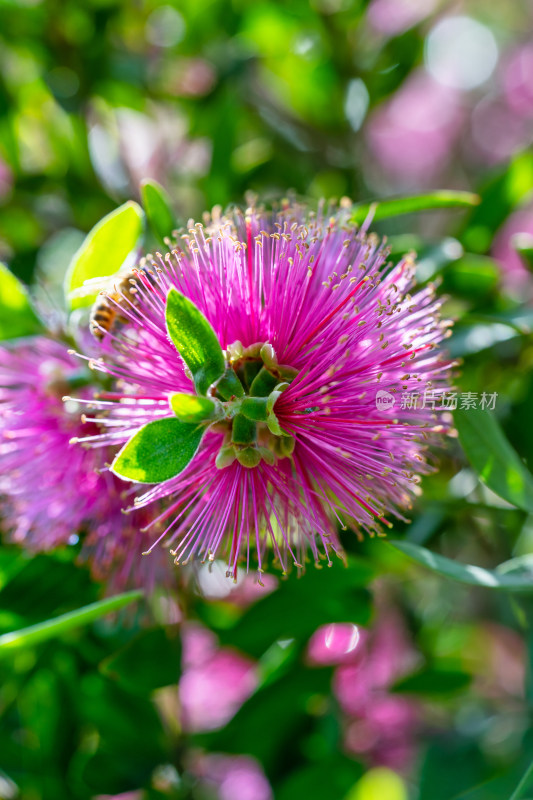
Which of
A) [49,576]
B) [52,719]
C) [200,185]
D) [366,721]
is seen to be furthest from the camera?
[366,721]

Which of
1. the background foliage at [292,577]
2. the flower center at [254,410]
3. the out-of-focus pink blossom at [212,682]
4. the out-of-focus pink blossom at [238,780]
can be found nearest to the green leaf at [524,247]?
the background foliage at [292,577]

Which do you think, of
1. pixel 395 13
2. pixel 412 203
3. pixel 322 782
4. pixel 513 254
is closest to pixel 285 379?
pixel 412 203

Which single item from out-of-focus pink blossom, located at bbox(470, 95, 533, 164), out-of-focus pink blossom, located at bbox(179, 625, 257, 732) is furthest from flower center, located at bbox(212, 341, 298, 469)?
out-of-focus pink blossom, located at bbox(470, 95, 533, 164)

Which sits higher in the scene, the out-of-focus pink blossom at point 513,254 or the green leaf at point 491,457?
the out-of-focus pink blossom at point 513,254

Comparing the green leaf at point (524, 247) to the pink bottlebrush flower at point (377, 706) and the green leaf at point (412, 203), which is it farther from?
the pink bottlebrush flower at point (377, 706)

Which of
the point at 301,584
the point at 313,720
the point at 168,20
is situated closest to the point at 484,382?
the point at 301,584

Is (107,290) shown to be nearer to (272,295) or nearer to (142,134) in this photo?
(272,295)

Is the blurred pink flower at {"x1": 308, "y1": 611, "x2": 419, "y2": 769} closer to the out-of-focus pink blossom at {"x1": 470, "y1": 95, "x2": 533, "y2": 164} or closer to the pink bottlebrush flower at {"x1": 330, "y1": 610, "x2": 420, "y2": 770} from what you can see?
the pink bottlebrush flower at {"x1": 330, "y1": 610, "x2": 420, "y2": 770}
